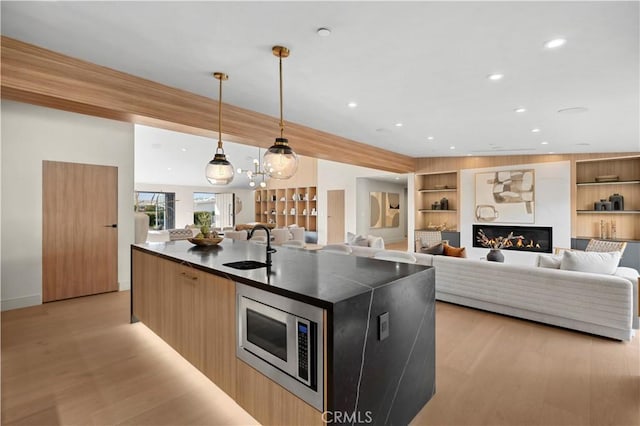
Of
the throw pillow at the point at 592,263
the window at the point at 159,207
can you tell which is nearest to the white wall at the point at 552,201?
the throw pillow at the point at 592,263

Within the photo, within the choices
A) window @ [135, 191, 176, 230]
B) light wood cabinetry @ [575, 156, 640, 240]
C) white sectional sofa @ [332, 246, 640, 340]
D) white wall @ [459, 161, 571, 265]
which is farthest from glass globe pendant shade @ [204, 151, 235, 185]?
window @ [135, 191, 176, 230]

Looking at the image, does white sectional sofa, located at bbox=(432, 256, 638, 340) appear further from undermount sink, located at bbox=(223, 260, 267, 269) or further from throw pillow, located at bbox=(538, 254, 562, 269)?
undermount sink, located at bbox=(223, 260, 267, 269)

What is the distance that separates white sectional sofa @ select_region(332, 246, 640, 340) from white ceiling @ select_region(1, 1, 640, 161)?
5.86 feet

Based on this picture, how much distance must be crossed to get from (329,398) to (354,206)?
29.6 feet

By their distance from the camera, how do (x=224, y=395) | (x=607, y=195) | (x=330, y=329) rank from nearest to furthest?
(x=330, y=329), (x=224, y=395), (x=607, y=195)

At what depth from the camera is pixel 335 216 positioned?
10.8 meters

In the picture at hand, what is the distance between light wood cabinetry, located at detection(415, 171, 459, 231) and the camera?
320 inches

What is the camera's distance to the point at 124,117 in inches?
123

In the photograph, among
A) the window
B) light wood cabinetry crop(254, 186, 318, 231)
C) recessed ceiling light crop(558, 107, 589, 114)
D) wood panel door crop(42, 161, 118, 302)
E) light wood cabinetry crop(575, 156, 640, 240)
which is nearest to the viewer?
recessed ceiling light crop(558, 107, 589, 114)

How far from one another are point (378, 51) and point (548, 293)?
2.97 metres

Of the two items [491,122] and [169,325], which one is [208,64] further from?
[491,122]

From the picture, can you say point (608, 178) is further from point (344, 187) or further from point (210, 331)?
point (210, 331)

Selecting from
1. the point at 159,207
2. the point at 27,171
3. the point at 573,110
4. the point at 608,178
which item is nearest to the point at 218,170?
the point at 27,171

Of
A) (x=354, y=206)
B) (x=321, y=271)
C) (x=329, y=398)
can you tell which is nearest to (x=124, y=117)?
(x=321, y=271)
